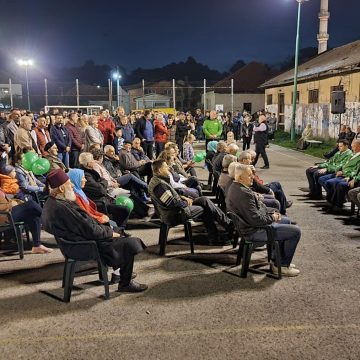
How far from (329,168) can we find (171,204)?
5144 mm

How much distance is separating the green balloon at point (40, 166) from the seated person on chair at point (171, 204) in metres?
2.67

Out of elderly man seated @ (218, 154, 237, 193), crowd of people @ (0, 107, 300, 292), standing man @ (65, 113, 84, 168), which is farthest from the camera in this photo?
standing man @ (65, 113, 84, 168)

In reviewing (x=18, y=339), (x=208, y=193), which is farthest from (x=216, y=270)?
(x=208, y=193)

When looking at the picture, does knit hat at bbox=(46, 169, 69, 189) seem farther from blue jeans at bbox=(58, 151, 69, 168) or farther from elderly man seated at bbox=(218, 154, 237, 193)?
blue jeans at bbox=(58, 151, 69, 168)

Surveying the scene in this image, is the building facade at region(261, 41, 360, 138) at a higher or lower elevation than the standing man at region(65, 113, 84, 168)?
higher

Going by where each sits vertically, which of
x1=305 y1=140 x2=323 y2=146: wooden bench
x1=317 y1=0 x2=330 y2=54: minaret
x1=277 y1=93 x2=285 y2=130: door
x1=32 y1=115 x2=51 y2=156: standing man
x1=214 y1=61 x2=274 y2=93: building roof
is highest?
x1=317 y1=0 x2=330 y2=54: minaret

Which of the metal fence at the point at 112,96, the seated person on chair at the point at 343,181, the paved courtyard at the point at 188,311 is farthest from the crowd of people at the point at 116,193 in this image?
the metal fence at the point at 112,96

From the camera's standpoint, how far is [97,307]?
4.59m

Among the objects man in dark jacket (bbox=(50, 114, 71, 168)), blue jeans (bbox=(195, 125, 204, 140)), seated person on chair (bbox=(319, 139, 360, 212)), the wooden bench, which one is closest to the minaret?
blue jeans (bbox=(195, 125, 204, 140))

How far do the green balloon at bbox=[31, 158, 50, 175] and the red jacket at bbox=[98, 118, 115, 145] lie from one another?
18.6 ft

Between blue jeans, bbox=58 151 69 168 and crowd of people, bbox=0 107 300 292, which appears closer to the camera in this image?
crowd of people, bbox=0 107 300 292

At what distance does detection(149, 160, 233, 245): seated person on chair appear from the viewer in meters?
6.05

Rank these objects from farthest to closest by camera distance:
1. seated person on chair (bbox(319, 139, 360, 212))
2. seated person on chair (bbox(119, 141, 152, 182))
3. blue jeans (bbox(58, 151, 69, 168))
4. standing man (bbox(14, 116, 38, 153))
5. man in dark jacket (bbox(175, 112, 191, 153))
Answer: man in dark jacket (bbox(175, 112, 191, 153)) < blue jeans (bbox(58, 151, 69, 168)) < standing man (bbox(14, 116, 38, 153)) < seated person on chair (bbox(119, 141, 152, 182)) < seated person on chair (bbox(319, 139, 360, 212))

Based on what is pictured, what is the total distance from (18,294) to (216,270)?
2438 millimetres
